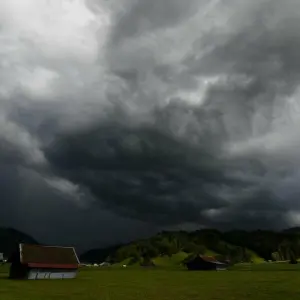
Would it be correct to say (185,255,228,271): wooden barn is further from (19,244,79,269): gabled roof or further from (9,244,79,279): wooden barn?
(9,244,79,279): wooden barn

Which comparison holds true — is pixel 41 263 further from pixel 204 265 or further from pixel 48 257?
pixel 204 265

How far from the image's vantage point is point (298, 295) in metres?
44.8

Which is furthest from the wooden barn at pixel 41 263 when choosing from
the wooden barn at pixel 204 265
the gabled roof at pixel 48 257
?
the wooden barn at pixel 204 265

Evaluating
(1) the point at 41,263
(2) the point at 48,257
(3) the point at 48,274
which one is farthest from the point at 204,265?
(1) the point at 41,263

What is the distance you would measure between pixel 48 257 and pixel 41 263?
3.74m

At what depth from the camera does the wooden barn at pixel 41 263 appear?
284ft

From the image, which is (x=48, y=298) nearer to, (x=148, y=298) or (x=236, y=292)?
(x=148, y=298)

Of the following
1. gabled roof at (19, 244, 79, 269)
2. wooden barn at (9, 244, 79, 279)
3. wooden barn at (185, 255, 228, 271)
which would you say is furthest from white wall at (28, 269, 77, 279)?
wooden barn at (185, 255, 228, 271)

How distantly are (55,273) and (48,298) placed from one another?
1916 inches

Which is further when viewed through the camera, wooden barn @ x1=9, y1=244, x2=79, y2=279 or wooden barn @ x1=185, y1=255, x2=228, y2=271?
wooden barn @ x1=185, y1=255, x2=228, y2=271

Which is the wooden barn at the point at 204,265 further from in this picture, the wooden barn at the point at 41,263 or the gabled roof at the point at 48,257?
the wooden barn at the point at 41,263

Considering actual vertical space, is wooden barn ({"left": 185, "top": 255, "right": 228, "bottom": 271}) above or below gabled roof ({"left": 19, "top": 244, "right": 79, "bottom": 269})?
above

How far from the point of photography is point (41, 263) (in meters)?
88.5

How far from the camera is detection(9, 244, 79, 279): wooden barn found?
8662cm
